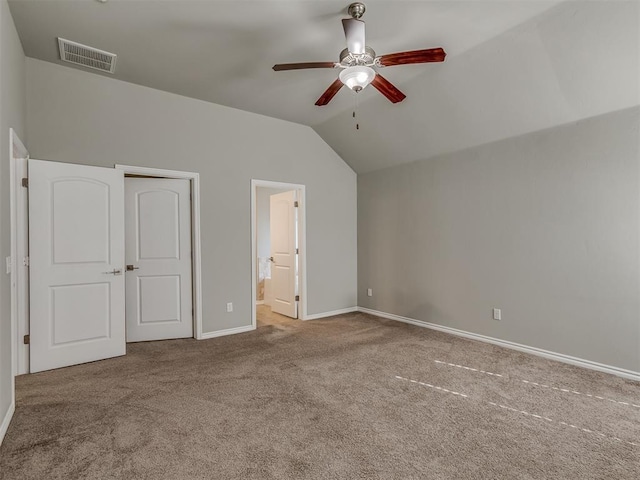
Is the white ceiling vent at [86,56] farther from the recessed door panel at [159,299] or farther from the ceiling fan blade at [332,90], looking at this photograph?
the recessed door panel at [159,299]

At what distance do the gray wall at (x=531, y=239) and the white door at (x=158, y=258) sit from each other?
3.00 m

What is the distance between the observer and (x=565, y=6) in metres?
2.60

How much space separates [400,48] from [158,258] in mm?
3576

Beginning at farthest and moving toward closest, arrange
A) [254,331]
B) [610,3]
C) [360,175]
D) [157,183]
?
[360,175]
[254,331]
[157,183]
[610,3]

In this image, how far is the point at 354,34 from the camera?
7.54 feet

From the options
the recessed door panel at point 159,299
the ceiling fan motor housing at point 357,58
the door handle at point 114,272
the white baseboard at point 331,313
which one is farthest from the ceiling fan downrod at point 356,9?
the white baseboard at point 331,313

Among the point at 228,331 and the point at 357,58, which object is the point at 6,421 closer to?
the point at 228,331

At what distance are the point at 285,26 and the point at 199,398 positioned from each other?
3101 mm

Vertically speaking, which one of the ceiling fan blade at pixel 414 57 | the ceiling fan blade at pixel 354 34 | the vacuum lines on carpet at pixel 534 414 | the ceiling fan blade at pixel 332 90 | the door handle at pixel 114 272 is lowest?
the vacuum lines on carpet at pixel 534 414

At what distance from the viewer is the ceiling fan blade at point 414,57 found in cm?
231

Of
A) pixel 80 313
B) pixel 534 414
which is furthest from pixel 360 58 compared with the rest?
pixel 80 313

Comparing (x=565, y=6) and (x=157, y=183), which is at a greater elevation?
(x=565, y=6)

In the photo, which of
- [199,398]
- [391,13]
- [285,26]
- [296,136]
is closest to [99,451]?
[199,398]

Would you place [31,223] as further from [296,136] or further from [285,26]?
[296,136]
